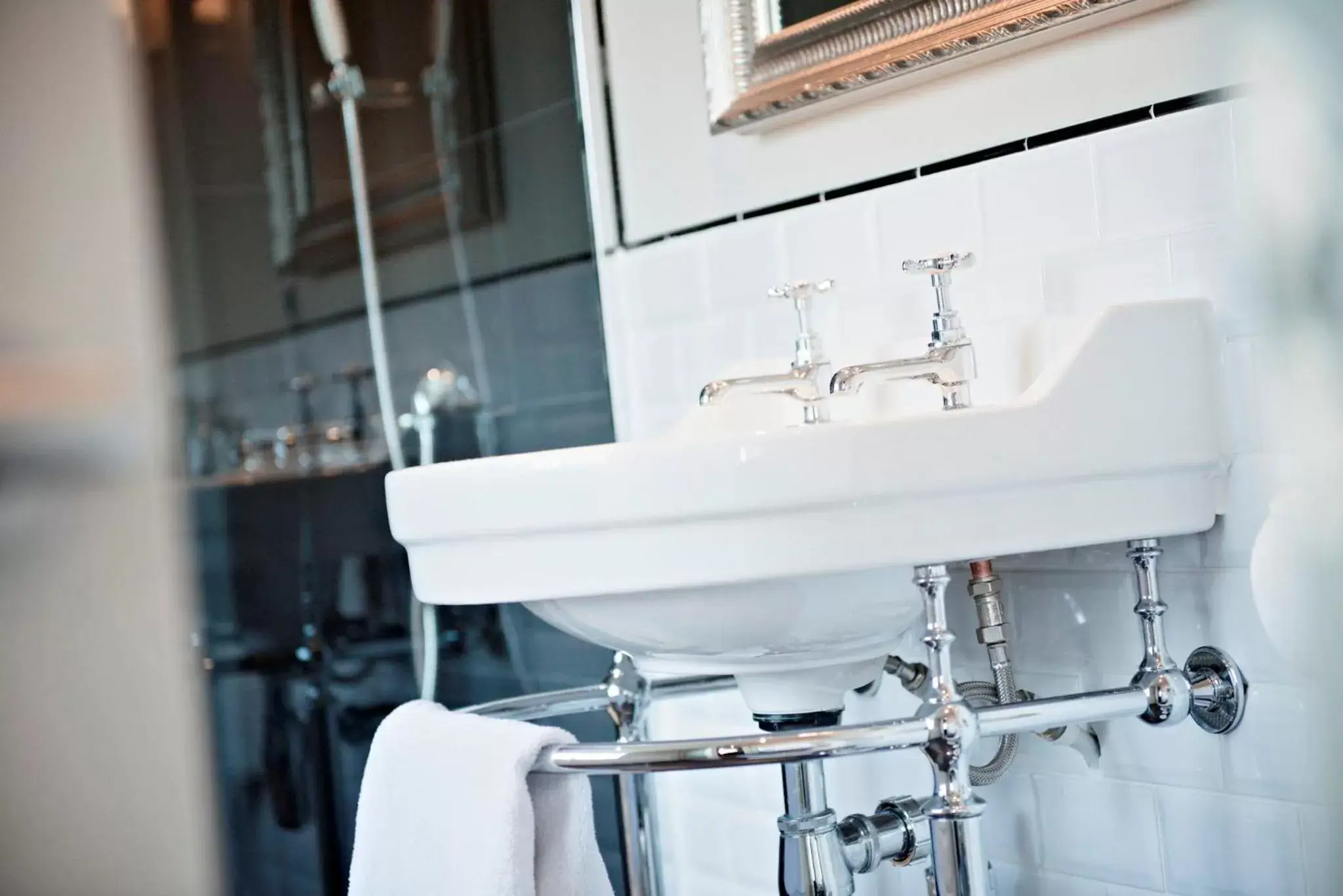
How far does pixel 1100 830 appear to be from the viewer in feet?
3.71

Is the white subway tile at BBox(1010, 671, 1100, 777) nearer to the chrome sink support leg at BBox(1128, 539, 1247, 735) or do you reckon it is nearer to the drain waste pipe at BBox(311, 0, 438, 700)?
the chrome sink support leg at BBox(1128, 539, 1247, 735)

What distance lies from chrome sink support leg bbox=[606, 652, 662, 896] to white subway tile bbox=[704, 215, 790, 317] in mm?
401

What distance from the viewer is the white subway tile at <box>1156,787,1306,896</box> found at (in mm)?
1002

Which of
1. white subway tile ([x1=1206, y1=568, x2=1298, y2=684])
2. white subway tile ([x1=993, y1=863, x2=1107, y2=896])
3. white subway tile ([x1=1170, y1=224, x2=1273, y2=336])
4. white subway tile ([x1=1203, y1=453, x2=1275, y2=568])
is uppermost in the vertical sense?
white subway tile ([x1=1170, y1=224, x2=1273, y2=336])

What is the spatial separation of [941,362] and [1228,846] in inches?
16.9

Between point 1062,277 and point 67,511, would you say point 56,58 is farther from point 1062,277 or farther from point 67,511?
point 1062,277

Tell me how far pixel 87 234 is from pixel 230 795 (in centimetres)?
61

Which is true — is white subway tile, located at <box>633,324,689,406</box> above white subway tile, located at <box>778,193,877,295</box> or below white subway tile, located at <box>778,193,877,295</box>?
below

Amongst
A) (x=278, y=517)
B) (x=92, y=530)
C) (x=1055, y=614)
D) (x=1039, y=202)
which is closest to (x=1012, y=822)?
(x=1055, y=614)

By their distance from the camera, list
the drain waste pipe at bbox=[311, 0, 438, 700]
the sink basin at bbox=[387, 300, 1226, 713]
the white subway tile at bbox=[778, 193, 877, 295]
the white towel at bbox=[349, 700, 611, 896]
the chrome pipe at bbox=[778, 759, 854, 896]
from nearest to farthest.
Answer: the sink basin at bbox=[387, 300, 1226, 713], the white towel at bbox=[349, 700, 611, 896], the chrome pipe at bbox=[778, 759, 854, 896], the white subway tile at bbox=[778, 193, 877, 295], the drain waste pipe at bbox=[311, 0, 438, 700]

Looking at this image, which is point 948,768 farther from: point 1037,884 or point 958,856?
point 1037,884

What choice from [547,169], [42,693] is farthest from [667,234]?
[42,693]

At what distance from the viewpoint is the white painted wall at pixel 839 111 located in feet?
3.43

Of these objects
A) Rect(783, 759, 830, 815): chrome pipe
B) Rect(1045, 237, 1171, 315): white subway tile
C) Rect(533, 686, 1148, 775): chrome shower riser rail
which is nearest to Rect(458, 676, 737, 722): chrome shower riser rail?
Rect(783, 759, 830, 815): chrome pipe
